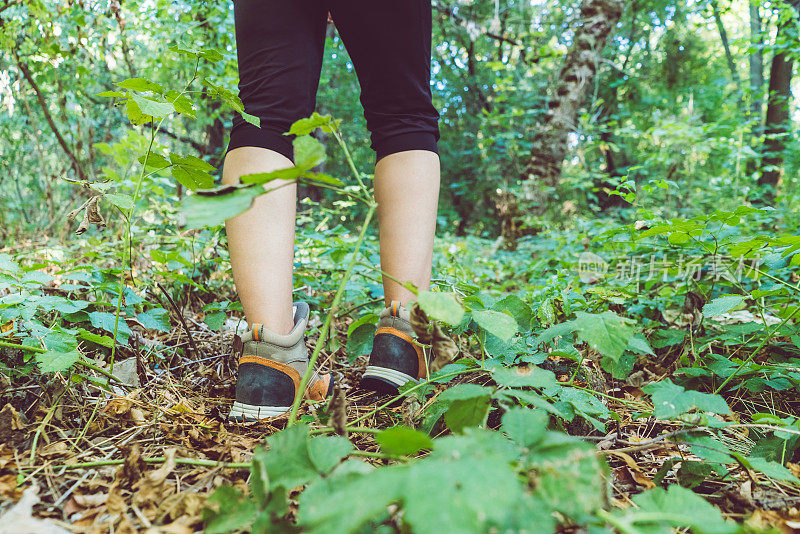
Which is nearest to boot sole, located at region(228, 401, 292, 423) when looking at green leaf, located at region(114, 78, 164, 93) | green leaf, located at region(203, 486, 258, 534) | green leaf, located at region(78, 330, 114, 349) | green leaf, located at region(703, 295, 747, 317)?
green leaf, located at region(78, 330, 114, 349)

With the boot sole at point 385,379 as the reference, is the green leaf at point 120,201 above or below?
above

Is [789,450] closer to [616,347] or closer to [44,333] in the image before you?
[616,347]

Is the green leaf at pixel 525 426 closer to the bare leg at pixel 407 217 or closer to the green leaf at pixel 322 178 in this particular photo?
the green leaf at pixel 322 178

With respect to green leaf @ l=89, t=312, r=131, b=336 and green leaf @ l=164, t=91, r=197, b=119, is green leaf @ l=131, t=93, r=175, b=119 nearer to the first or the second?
green leaf @ l=164, t=91, r=197, b=119

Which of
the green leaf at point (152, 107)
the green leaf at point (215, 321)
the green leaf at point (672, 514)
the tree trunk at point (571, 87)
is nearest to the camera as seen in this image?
the green leaf at point (672, 514)

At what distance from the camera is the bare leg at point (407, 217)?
1.17 metres

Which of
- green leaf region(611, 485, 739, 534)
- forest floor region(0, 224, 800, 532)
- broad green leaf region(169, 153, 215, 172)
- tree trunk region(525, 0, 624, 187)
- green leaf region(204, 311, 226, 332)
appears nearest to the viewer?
green leaf region(611, 485, 739, 534)

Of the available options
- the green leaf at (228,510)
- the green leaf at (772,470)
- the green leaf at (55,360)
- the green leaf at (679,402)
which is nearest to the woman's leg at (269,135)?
the green leaf at (55,360)

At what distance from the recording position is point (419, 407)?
38.7 inches

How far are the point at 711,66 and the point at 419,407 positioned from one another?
1479 cm

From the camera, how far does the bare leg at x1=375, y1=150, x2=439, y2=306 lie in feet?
3.84

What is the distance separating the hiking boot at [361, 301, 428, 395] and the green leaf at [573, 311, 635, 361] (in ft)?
1.45

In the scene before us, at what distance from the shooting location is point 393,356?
1119 mm

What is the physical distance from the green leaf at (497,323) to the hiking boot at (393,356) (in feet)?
1.16
